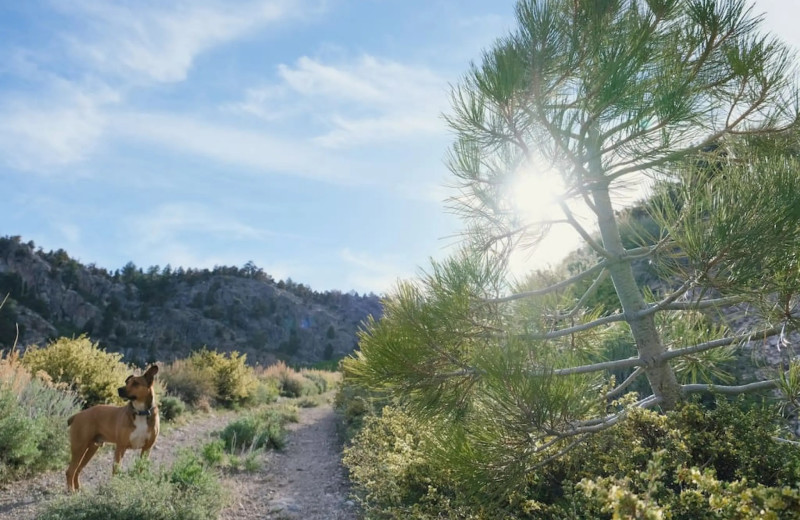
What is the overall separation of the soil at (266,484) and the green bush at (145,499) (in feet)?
1.17

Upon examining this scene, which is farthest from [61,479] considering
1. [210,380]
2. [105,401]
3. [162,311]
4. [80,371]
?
[162,311]

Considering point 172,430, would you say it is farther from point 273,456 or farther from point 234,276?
point 234,276

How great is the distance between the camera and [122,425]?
3.85 metres

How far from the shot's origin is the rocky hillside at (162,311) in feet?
109

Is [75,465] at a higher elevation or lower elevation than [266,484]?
higher

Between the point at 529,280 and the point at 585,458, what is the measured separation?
135cm

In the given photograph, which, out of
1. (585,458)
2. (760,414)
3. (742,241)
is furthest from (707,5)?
(585,458)

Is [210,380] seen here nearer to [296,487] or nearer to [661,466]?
[296,487]

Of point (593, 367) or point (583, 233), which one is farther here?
point (583, 233)

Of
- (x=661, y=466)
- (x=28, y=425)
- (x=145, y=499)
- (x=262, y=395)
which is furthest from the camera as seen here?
(x=262, y=395)

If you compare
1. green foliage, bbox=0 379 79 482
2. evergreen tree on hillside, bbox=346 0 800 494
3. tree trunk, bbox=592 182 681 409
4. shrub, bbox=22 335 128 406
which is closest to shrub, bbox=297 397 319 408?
shrub, bbox=22 335 128 406

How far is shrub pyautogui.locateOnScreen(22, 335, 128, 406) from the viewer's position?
7059 millimetres

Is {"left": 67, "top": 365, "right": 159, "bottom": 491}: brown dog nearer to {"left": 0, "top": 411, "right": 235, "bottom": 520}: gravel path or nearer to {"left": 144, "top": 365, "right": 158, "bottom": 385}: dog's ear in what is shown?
{"left": 144, "top": 365, "right": 158, "bottom": 385}: dog's ear

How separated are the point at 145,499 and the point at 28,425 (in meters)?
2.01
